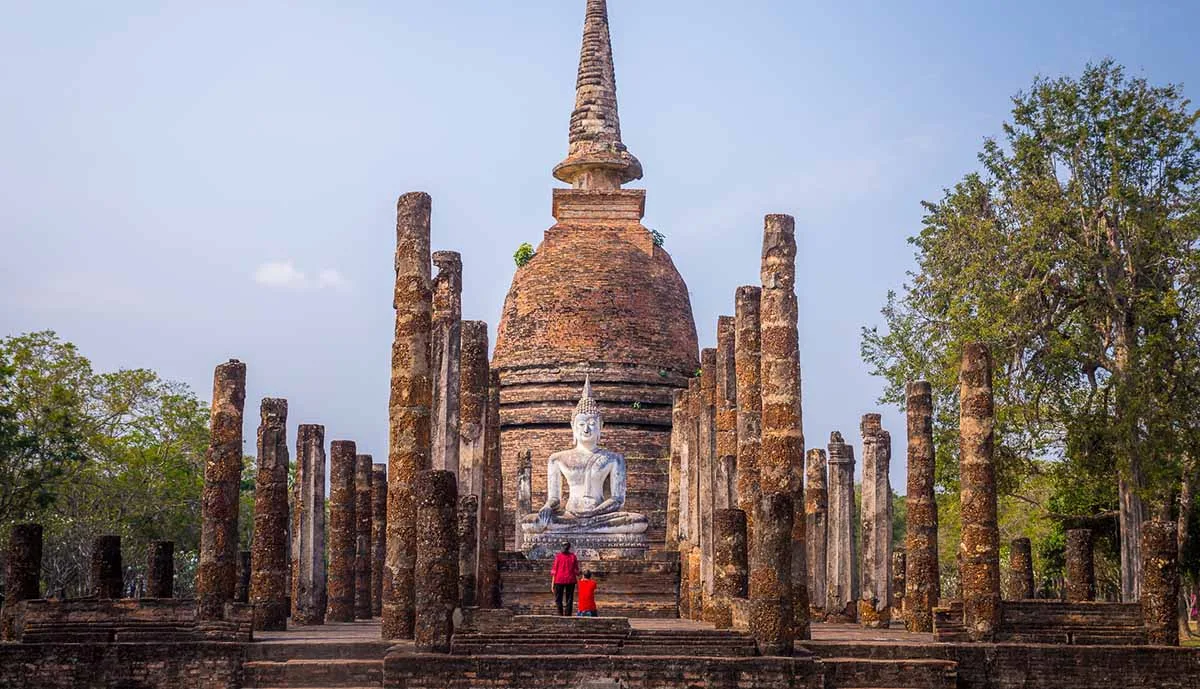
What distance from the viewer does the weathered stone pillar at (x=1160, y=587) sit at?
1738 centimetres

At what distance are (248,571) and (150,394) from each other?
10.3 meters

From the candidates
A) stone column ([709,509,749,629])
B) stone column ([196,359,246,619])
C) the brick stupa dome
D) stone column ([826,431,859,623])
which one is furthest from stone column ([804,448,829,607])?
stone column ([196,359,246,619])

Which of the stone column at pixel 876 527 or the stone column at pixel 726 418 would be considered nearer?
the stone column at pixel 726 418

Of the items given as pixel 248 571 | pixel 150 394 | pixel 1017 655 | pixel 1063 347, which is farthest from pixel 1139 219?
pixel 150 394

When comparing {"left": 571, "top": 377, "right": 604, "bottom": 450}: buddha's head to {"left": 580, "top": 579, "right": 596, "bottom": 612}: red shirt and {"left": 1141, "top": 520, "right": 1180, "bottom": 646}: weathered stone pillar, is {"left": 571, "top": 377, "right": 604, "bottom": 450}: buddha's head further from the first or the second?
{"left": 1141, "top": 520, "right": 1180, "bottom": 646}: weathered stone pillar

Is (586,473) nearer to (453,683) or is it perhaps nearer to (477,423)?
(477,423)

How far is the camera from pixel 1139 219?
24.6 m

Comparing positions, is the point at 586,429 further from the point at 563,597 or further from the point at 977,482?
the point at 977,482

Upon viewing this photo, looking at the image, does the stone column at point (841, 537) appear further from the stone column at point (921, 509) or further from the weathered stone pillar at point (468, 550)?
the weathered stone pillar at point (468, 550)

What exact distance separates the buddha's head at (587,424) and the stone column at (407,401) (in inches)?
503

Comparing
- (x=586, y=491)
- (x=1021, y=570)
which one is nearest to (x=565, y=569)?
(x=1021, y=570)

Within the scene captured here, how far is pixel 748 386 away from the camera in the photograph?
19.7m

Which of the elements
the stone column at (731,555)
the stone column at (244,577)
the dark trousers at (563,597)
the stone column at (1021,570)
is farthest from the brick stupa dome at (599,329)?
the stone column at (731,555)

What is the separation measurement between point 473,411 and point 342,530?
4463mm
